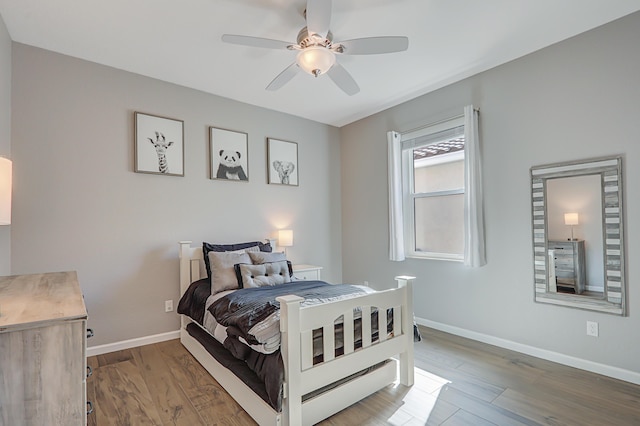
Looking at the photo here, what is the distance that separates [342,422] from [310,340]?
1.85 ft

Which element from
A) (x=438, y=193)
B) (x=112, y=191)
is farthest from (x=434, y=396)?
(x=112, y=191)

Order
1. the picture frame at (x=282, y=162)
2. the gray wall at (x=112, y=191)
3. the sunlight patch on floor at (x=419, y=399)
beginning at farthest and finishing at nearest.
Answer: the picture frame at (x=282, y=162) → the gray wall at (x=112, y=191) → the sunlight patch on floor at (x=419, y=399)

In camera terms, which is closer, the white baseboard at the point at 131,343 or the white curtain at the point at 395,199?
the white baseboard at the point at 131,343

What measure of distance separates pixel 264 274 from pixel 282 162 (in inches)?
71.4

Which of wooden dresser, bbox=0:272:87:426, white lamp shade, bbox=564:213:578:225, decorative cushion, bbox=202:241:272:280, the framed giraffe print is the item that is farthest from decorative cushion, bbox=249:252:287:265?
white lamp shade, bbox=564:213:578:225

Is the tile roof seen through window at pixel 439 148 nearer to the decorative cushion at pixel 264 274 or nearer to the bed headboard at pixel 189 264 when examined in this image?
the decorative cushion at pixel 264 274

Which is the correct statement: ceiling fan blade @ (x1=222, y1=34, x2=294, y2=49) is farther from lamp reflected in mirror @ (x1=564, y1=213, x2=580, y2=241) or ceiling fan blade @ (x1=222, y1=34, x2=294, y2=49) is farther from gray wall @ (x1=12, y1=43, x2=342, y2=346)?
lamp reflected in mirror @ (x1=564, y1=213, x2=580, y2=241)

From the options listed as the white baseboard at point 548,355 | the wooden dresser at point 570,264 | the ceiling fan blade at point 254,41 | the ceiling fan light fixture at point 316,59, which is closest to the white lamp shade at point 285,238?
the white baseboard at point 548,355

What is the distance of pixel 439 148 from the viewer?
360 centimetres

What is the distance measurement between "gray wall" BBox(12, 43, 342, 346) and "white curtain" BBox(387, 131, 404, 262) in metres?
1.61

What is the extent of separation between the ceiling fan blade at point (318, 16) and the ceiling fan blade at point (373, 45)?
0.60ft

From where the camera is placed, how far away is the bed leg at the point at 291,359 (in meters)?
1.69

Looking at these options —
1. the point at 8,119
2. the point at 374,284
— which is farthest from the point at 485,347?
the point at 8,119

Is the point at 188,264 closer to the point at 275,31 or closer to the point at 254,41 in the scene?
the point at 254,41
